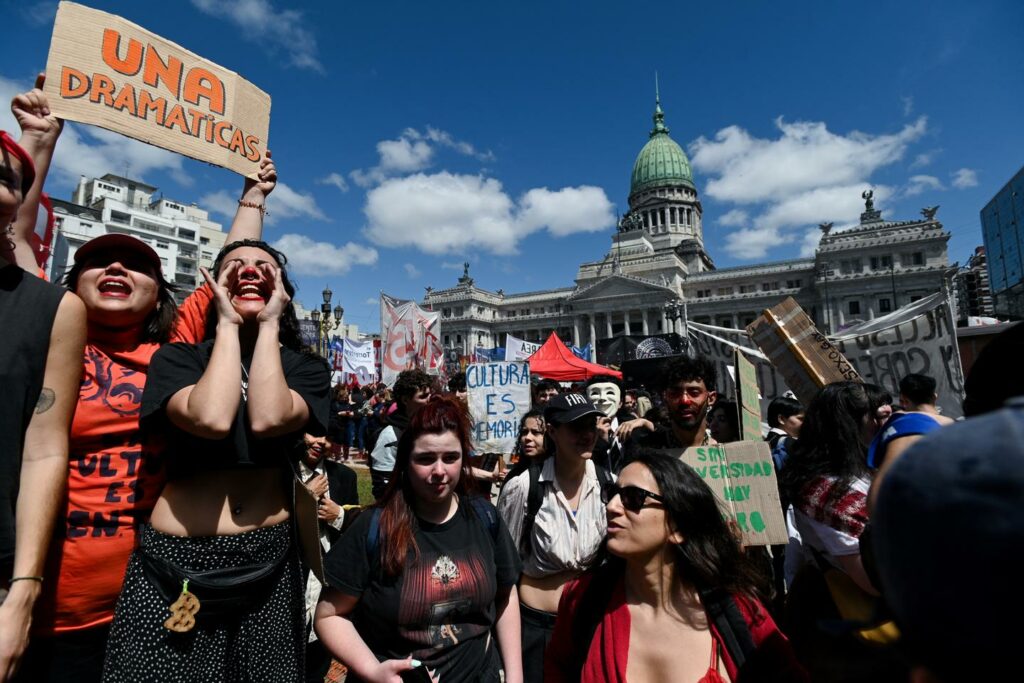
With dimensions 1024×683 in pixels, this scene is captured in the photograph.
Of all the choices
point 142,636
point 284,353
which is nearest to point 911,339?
point 284,353

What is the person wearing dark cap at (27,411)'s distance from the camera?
145 cm

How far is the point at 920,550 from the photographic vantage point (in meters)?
0.51

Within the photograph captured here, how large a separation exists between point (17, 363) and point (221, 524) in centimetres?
77

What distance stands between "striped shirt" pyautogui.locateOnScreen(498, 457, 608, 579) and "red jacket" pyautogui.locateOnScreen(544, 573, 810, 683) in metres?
0.61

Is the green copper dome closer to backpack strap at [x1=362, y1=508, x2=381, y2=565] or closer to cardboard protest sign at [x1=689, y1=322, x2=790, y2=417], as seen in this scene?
cardboard protest sign at [x1=689, y1=322, x2=790, y2=417]

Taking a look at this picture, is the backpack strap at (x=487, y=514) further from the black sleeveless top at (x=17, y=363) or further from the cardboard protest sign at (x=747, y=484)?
the black sleeveless top at (x=17, y=363)

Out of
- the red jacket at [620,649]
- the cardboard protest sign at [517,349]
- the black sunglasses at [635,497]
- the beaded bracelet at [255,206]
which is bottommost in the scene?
the red jacket at [620,649]

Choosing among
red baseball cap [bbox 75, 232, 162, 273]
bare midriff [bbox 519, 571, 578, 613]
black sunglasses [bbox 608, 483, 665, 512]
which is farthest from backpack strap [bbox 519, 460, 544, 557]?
red baseball cap [bbox 75, 232, 162, 273]

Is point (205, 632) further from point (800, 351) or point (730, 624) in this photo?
point (800, 351)

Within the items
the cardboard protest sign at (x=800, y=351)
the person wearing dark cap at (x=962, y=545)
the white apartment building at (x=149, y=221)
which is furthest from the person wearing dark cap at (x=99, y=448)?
the white apartment building at (x=149, y=221)

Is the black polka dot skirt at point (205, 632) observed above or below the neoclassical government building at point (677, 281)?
below

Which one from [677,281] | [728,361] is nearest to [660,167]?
[677,281]

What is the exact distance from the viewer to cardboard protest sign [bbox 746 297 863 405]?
15.6ft

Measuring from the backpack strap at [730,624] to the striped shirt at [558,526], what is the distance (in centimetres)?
79
